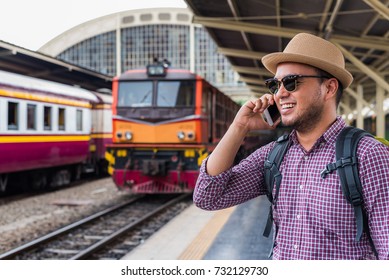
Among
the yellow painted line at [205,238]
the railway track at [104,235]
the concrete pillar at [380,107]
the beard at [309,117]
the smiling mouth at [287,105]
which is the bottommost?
the railway track at [104,235]

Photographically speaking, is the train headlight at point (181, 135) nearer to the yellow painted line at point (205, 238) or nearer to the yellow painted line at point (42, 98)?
the yellow painted line at point (205, 238)

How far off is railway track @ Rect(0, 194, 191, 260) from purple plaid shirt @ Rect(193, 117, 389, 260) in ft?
12.6

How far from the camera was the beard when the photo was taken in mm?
1737

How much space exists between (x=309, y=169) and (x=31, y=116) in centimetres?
837

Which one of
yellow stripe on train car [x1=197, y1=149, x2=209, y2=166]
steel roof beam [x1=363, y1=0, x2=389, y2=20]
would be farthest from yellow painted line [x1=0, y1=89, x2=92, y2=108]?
steel roof beam [x1=363, y1=0, x2=389, y2=20]

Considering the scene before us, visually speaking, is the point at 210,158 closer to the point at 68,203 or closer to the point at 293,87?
the point at 293,87

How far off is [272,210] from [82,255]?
13.0 ft

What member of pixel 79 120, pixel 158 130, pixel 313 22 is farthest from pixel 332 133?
pixel 79 120

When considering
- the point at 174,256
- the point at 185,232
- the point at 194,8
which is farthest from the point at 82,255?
the point at 194,8

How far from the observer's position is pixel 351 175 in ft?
5.25

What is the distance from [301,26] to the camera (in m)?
6.82

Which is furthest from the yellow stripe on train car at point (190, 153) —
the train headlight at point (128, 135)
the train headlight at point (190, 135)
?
the train headlight at point (128, 135)

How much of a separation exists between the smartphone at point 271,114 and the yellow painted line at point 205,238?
10.5 feet

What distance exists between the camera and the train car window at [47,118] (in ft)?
32.5
